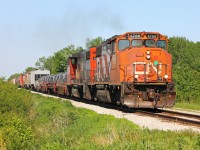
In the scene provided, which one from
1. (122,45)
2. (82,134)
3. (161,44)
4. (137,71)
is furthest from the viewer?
(161,44)

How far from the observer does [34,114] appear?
2408 cm

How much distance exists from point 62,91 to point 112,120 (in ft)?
82.2

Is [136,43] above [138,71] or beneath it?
above

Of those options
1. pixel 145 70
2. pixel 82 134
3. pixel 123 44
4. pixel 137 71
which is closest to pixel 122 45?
pixel 123 44

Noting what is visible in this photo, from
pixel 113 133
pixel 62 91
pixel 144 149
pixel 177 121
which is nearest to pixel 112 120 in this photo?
pixel 177 121

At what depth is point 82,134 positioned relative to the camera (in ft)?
48.0

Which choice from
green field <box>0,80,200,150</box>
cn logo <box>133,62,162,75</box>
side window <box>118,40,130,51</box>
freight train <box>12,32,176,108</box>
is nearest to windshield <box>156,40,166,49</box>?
freight train <box>12,32,176,108</box>

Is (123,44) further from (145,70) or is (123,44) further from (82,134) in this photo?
(82,134)

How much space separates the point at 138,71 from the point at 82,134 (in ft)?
21.7

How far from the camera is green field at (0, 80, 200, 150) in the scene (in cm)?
997

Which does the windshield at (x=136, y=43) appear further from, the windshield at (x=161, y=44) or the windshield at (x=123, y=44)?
the windshield at (x=161, y=44)

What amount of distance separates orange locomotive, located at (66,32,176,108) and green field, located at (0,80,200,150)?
2268mm

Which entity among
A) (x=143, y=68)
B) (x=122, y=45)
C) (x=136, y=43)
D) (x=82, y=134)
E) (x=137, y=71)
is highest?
(x=136, y=43)

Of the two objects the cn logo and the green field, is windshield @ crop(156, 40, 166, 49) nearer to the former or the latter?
the cn logo
